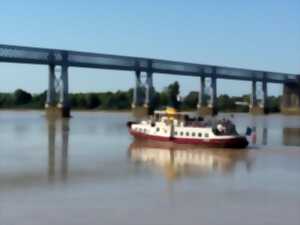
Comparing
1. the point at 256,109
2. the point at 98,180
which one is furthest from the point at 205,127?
the point at 256,109

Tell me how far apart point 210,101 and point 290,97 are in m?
31.5

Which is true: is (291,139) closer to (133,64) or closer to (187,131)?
(187,131)

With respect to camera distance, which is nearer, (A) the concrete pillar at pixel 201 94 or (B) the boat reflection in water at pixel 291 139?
(B) the boat reflection in water at pixel 291 139

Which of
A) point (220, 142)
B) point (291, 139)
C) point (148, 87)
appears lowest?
point (291, 139)

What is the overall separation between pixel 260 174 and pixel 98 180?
640cm

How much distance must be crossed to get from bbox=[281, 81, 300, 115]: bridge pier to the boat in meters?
113

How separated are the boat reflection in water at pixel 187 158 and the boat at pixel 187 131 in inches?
33.6

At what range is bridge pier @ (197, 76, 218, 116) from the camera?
131 metres

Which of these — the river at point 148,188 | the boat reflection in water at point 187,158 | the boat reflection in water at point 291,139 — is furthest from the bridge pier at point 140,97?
the river at point 148,188

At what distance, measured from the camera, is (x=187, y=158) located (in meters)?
30.8

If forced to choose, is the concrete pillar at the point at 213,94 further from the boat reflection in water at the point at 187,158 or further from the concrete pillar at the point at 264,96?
the boat reflection in water at the point at 187,158

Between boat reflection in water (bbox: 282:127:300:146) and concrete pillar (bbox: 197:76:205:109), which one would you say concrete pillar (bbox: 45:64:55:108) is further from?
boat reflection in water (bbox: 282:127:300:146)

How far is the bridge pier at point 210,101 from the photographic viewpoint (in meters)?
131

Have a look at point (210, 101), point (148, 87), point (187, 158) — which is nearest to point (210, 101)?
point (210, 101)
